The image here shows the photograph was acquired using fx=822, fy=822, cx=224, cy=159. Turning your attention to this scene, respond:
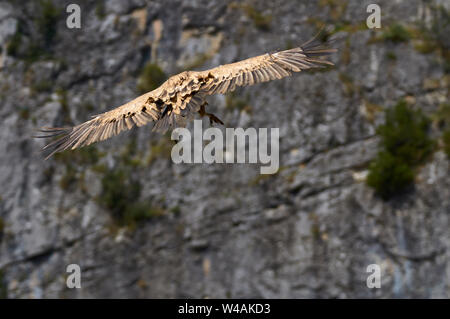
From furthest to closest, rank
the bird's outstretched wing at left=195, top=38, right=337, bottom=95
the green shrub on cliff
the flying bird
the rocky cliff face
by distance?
the green shrub on cliff
the rocky cliff face
the bird's outstretched wing at left=195, top=38, right=337, bottom=95
the flying bird

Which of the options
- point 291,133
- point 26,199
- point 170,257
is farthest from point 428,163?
point 26,199

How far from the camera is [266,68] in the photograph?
11.0 metres

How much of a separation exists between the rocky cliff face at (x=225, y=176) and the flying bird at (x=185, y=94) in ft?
53.6

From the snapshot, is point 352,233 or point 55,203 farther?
point 55,203

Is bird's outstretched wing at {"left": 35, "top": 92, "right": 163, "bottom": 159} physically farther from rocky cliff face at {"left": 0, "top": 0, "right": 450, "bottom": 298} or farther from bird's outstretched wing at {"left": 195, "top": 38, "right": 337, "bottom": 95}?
rocky cliff face at {"left": 0, "top": 0, "right": 450, "bottom": 298}

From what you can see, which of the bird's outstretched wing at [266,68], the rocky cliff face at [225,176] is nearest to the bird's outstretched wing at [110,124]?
the bird's outstretched wing at [266,68]

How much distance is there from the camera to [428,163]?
2791 centimetres

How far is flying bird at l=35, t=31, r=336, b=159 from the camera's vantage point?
10500mm

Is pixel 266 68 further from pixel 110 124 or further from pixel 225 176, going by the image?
pixel 225 176

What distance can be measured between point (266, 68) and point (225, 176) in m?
18.5

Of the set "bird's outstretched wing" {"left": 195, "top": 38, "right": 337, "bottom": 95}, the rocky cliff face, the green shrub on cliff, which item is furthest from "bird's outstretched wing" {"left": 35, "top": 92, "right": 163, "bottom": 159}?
the green shrub on cliff

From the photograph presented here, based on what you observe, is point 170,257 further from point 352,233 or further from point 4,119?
point 4,119

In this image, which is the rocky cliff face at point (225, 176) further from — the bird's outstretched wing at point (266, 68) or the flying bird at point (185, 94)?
the flying bird at point (185, 94)
